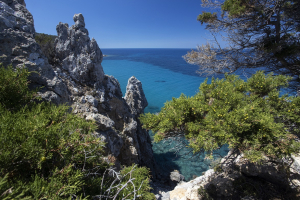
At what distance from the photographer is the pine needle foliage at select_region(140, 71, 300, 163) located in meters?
2.86

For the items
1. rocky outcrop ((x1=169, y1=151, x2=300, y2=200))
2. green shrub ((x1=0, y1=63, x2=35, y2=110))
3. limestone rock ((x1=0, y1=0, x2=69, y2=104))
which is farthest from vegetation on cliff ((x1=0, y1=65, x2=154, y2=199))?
rocky outcrop ((x1=169, y1=151, x2=300, y2=200))

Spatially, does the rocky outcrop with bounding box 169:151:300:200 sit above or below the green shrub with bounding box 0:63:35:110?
below

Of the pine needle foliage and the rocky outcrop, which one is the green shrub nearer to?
the pine needle foliage

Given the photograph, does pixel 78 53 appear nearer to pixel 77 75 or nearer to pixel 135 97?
pixel 77 75

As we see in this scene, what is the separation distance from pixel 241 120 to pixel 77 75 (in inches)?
316

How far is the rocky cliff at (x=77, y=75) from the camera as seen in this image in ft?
14.1

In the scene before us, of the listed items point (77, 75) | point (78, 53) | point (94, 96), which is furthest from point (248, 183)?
point (78, 53)

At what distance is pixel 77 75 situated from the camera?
7625 millimetres

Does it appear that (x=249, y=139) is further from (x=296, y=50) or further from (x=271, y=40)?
(x=271, y=40)

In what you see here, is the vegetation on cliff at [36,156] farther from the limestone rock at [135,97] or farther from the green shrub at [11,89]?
the limestone rock at [135,97]

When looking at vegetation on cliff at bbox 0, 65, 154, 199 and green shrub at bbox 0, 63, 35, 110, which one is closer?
vegetation on cliff at bbox 0, 65, 154, 199

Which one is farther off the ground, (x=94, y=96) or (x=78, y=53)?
(x=78, y=53)

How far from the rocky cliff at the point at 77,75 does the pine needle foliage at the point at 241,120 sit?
3.05 meters

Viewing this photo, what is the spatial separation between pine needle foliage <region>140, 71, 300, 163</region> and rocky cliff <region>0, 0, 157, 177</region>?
3052 mm
